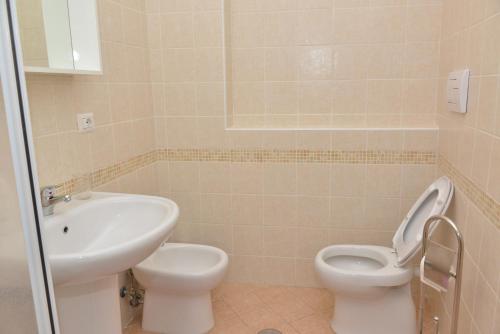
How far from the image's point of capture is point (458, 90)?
5.84ft

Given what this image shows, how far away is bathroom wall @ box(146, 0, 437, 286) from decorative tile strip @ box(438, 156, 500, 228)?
1.18ft

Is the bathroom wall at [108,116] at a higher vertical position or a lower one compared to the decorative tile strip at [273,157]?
higher

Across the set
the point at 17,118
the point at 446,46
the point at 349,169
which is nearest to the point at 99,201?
the point at 17,118

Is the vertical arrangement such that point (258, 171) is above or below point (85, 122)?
below

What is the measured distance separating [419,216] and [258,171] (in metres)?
0.97

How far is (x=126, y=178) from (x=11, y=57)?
174cm

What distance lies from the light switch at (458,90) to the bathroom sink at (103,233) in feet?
4.36

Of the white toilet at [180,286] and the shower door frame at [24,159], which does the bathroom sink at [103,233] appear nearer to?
the white toilet at [180,286]

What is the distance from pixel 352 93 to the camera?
2.43 metres

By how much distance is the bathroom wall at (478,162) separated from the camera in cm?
138

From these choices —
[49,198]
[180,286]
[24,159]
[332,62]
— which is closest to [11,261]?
[24,159]

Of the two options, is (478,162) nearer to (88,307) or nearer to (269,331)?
(269,331)

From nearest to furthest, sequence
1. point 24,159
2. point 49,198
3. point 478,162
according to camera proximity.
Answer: point 24,159 < point 49,198 < point 478,162

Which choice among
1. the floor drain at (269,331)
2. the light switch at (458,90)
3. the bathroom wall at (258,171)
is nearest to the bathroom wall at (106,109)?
the bathroom wall at (258,171)
